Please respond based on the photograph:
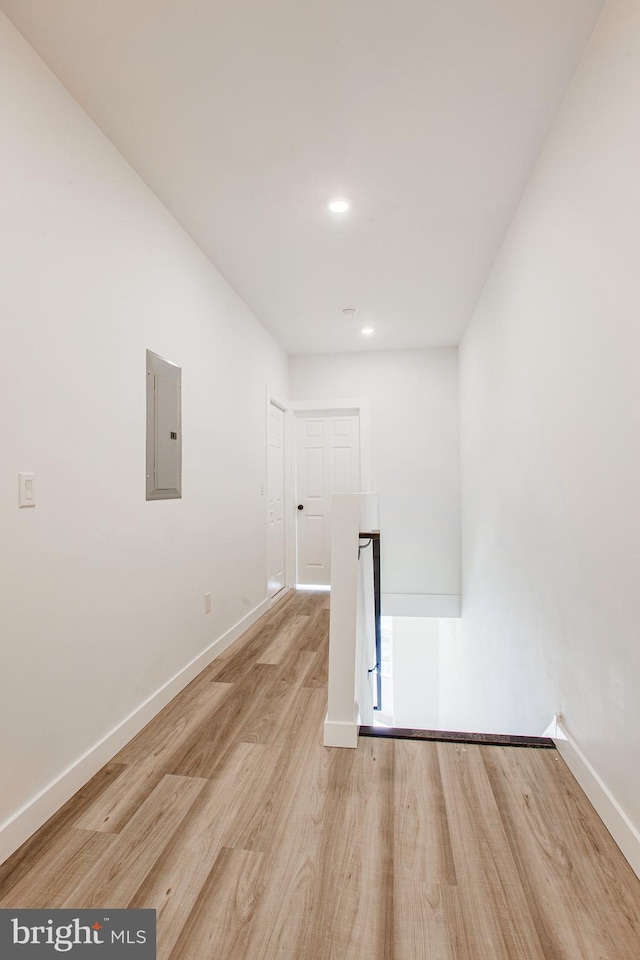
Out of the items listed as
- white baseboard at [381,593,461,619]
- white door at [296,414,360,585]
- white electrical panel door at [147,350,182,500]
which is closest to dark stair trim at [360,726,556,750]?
white electrical panel door at [147,350,182,500]

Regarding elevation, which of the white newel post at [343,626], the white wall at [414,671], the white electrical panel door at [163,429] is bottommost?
the white wall at [414,671]

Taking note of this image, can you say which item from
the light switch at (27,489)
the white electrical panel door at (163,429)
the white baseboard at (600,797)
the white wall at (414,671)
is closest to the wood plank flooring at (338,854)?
the white baseboard at (600,797)

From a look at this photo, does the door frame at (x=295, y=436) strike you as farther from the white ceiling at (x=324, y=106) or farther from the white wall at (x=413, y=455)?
the white ceiling at (x=324, y=106)

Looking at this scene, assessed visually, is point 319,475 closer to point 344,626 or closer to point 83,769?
point 344,626

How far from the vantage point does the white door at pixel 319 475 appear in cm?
550

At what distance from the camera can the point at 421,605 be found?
5375 millimetres

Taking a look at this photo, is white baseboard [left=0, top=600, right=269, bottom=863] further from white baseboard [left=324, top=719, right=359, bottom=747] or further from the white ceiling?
the white ceiling

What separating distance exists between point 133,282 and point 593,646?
7.85ft

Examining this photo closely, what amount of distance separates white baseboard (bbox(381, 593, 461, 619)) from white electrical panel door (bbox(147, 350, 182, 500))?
3.35 m

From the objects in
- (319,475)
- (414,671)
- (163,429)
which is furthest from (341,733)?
(414,671)

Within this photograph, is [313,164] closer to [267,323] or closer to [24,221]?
[24,221]

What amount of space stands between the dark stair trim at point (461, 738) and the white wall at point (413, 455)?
328cm

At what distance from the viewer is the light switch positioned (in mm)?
1580

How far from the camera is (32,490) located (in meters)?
1.63
